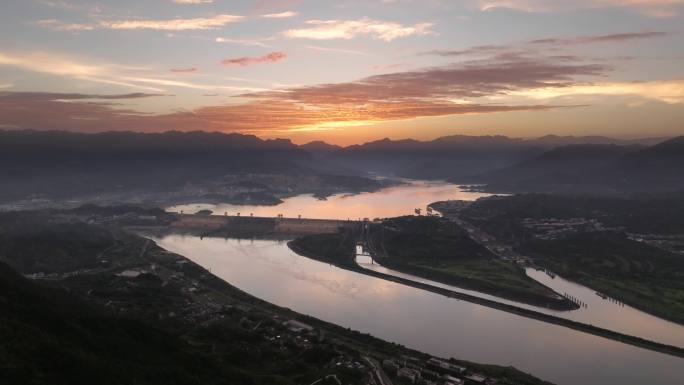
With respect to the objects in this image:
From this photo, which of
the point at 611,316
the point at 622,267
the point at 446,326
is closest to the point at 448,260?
the point at 622,267

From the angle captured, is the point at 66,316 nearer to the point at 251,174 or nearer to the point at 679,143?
the point at 251,174

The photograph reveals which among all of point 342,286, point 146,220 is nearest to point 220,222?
point 146,220

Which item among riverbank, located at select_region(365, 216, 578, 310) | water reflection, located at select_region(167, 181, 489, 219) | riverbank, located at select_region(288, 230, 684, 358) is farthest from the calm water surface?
water reflection, located at select_region(167, 181, 489, 219)

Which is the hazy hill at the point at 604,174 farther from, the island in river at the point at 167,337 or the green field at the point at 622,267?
the island in river at the point at 167,337

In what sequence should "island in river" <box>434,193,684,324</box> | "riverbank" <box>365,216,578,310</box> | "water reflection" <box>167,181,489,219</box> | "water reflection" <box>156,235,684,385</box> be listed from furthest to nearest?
"water reflection" <box>167,181,489,219</box> → "island in river" <box>434,193,684,324</box> → "riverbank" <box>365,216,578,310</box> → "water reflection" <box>156,235,684,385</box>

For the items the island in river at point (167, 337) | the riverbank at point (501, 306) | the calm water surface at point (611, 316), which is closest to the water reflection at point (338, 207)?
the riverbank at point (501, 306)

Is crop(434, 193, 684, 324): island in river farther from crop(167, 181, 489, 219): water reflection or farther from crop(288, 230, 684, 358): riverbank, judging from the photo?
crop(167, 181, 489, 219): water reflection
